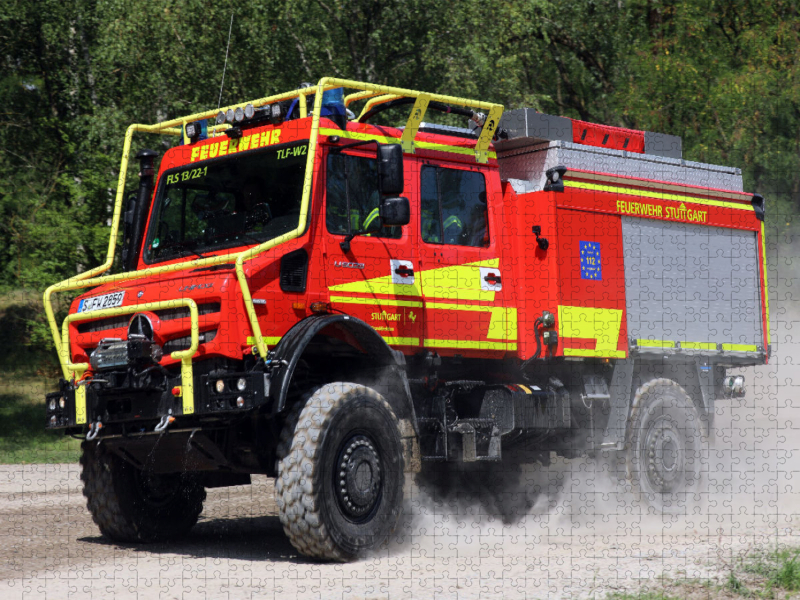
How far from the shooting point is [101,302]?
28.1 feet

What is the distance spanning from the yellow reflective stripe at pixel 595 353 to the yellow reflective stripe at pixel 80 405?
4.65 m

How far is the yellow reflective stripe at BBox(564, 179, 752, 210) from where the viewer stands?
1068cm

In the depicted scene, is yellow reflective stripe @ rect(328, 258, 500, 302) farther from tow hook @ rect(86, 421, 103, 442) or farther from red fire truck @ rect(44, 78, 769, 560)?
tow hook @ rect(86, 421, 103, 442)

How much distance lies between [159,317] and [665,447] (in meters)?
6.04

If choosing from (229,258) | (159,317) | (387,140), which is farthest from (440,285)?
(159,317)

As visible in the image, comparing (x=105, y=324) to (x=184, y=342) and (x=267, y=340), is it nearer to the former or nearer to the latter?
(x=184, y=342)

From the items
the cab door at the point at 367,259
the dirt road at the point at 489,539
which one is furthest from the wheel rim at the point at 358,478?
the cab door at the point at 367,259

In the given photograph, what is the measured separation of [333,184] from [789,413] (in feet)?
24.9

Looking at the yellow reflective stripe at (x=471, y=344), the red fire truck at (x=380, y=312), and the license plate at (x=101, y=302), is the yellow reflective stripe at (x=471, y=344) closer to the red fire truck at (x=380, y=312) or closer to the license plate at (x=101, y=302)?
the red fire truck at (x=380, y=312)

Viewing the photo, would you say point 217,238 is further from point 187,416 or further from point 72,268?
point 72,268

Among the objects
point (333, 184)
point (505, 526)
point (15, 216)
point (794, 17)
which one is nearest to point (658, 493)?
point (505, 526)

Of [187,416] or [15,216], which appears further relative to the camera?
[15,216]

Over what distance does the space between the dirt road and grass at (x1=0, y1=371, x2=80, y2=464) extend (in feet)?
13.2

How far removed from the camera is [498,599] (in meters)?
6.82
